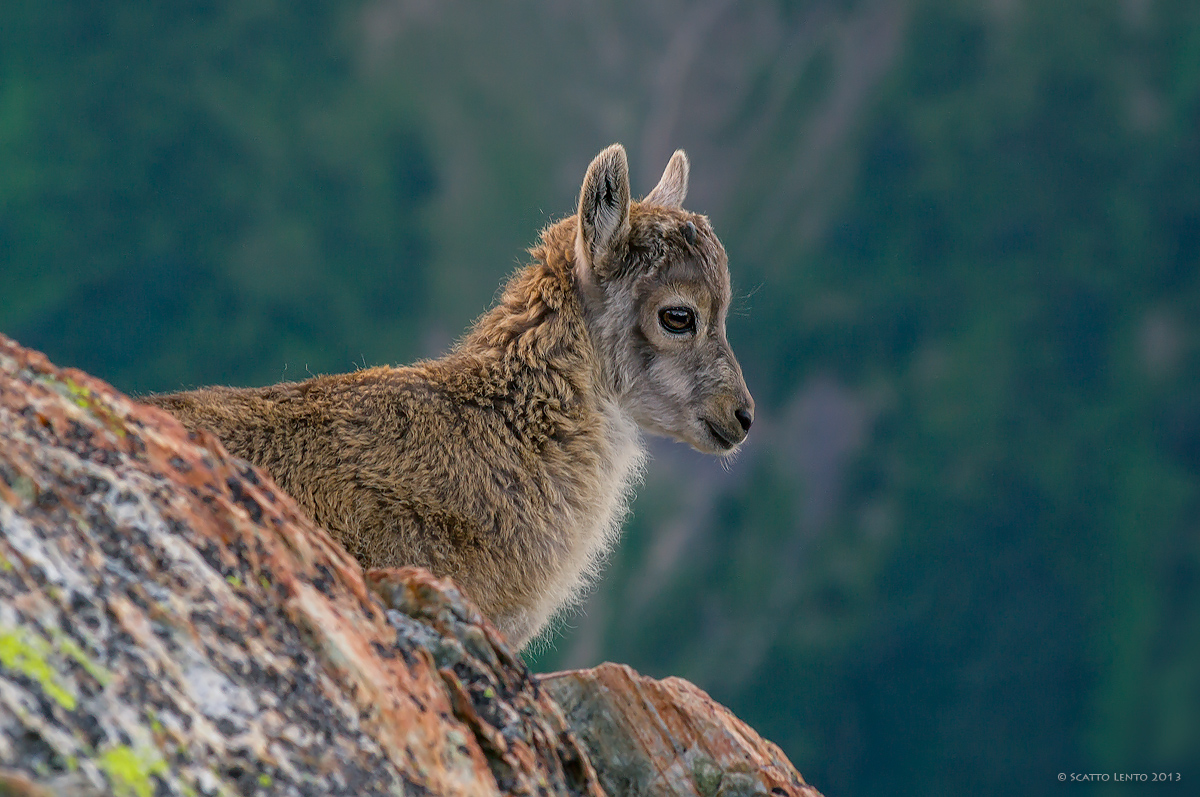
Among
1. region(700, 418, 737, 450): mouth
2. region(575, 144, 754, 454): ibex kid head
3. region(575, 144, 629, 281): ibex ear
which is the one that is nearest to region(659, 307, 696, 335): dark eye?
region(575, 144, 754, 454): ibex kid head

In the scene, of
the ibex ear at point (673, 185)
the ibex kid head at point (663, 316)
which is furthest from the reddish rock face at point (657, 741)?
the ibex ear at point (673, 185)

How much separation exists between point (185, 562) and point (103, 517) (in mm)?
312

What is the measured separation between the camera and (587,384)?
792 centimetres

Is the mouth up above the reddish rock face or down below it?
above

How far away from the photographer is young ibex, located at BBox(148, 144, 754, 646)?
22.2 feet

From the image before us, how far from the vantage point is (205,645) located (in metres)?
3.49

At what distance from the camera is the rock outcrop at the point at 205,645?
3.05m

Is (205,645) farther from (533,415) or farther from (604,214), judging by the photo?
(604,214)

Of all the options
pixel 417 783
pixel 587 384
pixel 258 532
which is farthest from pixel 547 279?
pixel 417 783

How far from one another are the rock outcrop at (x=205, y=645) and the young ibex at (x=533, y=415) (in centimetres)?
191

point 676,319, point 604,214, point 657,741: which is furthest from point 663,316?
point 657,741

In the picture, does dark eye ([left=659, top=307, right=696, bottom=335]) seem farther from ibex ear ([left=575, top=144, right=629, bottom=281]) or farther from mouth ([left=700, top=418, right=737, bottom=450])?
mouth ([left=700, top=418, right=737, bottom=450])

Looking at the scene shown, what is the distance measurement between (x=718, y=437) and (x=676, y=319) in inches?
39.3

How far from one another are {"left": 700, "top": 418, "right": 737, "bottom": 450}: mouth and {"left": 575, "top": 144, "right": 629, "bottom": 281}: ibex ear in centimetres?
141
